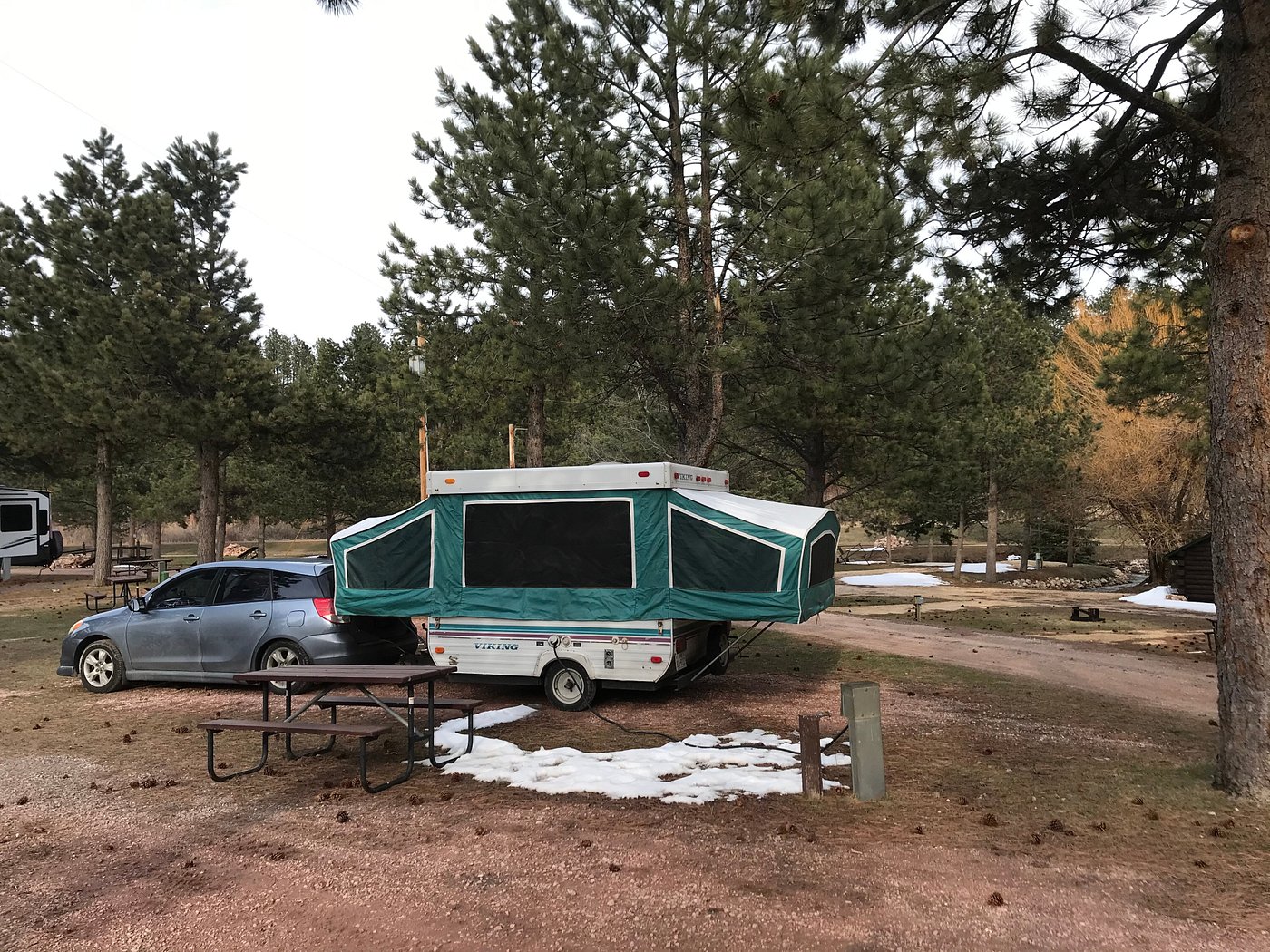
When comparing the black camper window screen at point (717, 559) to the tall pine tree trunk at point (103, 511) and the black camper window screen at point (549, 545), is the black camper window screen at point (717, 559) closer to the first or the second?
the black camper window screen at point (549, 545)

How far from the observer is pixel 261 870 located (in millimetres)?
4781

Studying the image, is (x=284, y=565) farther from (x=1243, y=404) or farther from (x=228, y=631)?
(x=1243, y=404)

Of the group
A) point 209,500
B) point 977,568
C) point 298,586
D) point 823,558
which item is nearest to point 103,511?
point 209,500

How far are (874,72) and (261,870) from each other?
6433mm

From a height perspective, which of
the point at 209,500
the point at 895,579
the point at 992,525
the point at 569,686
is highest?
the point at 209,500

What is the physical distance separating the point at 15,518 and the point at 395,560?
72.9 feet

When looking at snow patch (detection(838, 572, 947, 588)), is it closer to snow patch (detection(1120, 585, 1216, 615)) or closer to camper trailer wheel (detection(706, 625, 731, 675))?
snow patch (detection(1120, 585, 1216, 615))

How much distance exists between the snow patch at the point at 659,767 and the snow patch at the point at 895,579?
1091 inches

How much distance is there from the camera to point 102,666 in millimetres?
10258

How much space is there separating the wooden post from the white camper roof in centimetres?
340

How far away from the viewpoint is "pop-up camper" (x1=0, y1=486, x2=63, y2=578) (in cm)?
2556

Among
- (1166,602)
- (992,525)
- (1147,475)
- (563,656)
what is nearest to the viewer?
(563,656)

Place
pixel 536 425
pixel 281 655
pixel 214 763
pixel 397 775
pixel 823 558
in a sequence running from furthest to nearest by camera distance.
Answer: pixel 536 425, pixel 281 655, pixel 823 558, pixel 214 763, pixel 397 775

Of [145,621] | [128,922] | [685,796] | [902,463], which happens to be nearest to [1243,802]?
[685,796]
